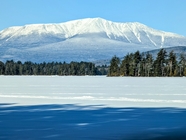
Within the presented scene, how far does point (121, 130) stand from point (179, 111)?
14.5 feet

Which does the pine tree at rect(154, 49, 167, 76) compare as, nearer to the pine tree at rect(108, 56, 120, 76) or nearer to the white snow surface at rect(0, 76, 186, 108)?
the pine tree at rect(108, 56, 120, 76)

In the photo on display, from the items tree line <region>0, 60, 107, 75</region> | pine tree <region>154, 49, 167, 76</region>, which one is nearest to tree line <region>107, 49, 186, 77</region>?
pine tree <region>154, 49, 167, 76</region>

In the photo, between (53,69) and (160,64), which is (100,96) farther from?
(53,69)

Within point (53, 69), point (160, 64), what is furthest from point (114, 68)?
point (53, 69)

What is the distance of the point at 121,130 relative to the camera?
27.9 ft

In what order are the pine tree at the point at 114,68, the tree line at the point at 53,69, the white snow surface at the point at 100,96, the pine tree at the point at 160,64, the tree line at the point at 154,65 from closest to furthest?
the white snow surface at the point at 100,96 → the tree line at the point at 154,65 → the pine tree at the point at 160,64 → the pine tree at the point at 114,68 → the tree line at the point at 53,69

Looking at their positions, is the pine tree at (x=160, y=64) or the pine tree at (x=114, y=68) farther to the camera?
the pine tree at (x=114, y=68)

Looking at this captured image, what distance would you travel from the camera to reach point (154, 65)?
269 ft

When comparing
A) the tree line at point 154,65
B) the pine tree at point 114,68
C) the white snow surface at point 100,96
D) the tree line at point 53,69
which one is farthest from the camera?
the tree line at point 53,69

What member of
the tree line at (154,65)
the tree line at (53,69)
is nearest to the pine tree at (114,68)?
the tree line at (154,65)

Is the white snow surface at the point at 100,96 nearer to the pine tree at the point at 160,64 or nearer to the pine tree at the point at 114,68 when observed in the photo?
the pine tree at the point at 160,64

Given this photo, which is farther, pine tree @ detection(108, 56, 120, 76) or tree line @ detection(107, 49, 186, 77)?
pine tree @ detection(108, 56, 120, 76)

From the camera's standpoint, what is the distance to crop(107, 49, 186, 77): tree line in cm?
7956

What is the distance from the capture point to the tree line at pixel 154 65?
79.6 m
